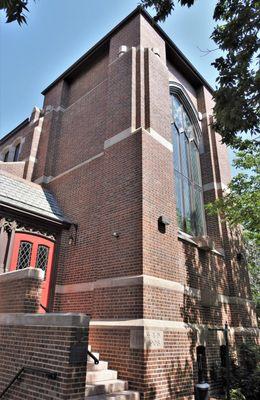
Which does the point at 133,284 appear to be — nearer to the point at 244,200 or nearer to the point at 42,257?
the point at 42,257

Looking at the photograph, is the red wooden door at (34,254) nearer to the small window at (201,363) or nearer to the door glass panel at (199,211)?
the small window at (201,363)

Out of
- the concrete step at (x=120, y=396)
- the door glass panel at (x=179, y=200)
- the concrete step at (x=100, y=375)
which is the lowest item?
the concrete step at (x=120, y=396)

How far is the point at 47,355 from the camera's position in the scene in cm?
520

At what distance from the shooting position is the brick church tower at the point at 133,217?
766 centimetres

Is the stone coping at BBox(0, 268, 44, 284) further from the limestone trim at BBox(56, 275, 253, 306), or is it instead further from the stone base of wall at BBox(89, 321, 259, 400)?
the stone base of wall at BBox(89, 321, 259, 400)

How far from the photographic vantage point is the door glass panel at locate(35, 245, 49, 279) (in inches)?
392

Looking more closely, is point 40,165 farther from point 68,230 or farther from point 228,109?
point 228,109

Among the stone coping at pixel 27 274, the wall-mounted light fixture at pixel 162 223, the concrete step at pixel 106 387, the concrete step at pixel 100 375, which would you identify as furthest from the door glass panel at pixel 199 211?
the stone coping at pixel 27 274

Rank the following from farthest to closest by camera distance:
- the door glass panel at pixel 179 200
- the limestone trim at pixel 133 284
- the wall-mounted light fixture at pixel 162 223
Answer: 1. the door glass panel at pixel 179 200
2. the wall-mounted light fixture at pixel 162 223
3. the limestone trim at pixel 133 284

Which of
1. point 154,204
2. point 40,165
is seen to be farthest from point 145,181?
point 40,165

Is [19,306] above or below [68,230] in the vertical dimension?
below

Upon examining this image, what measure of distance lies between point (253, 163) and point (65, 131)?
8.19 m

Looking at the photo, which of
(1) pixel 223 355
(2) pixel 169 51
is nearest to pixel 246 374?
(1) pixel 223 355

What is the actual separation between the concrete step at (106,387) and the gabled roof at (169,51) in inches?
508
